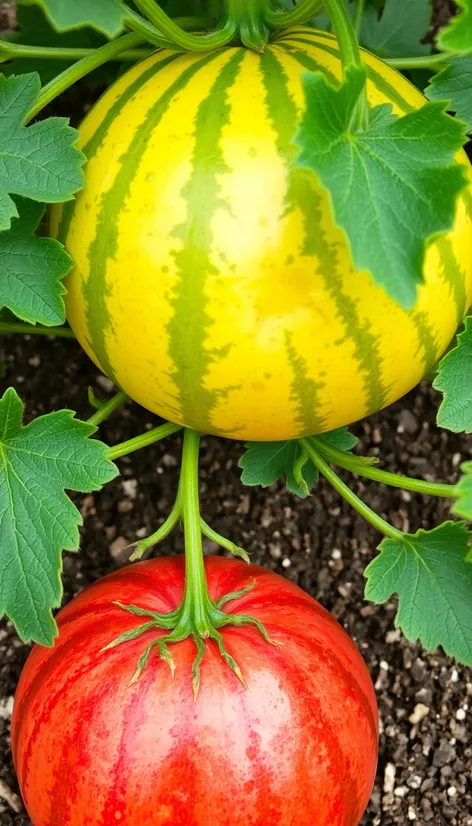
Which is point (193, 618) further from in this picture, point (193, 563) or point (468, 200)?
point (468, 200)

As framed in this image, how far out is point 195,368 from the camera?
44.4 inches

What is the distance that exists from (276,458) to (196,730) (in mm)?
472

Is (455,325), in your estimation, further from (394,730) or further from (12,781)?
(12,781)

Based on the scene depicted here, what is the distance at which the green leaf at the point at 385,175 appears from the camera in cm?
90

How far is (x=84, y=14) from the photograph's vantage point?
89 centimetres

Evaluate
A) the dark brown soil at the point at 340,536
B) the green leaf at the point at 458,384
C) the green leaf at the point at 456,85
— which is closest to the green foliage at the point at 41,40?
the dark brown soil at the point at 340,536

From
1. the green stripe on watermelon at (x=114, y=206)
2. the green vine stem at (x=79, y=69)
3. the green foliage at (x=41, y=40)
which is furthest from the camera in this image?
the green foliage at (x=41, y=40)

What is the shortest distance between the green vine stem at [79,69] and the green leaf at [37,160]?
0.14 feet

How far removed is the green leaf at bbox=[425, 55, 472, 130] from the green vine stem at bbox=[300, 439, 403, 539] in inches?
21.3

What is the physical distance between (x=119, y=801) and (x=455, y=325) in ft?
2.51

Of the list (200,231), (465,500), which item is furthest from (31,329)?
(465,500)

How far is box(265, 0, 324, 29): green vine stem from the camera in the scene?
3.85 ft

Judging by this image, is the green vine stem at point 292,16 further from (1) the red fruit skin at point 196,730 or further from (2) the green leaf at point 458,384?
(1) the red fruit skin at point 196,730

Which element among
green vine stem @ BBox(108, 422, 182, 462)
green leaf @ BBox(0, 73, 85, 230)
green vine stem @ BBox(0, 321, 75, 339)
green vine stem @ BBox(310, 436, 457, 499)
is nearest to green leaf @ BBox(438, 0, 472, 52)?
green leaf @ BBox(0, 73, 85, 230)
